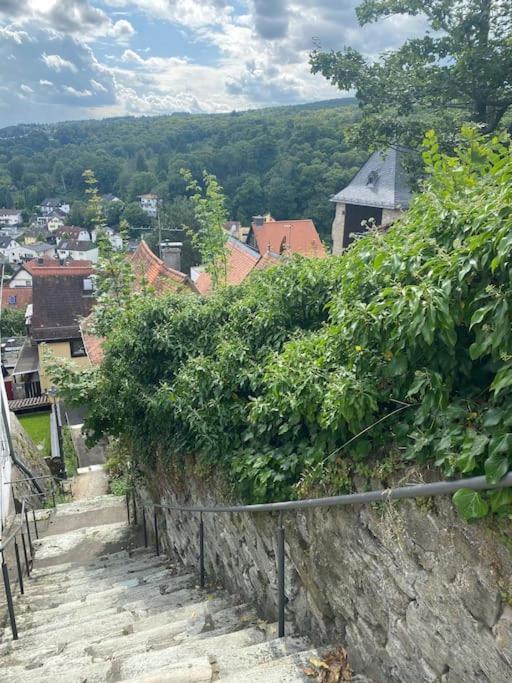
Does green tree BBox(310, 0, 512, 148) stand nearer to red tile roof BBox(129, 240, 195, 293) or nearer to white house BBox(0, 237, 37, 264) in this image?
red tile roof BBox(129, 240, 195, 293)


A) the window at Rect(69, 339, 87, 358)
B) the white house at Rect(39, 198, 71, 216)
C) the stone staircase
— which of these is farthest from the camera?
the white house at Rect(39, 198, 71, 216)

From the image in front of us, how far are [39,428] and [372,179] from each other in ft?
52.0

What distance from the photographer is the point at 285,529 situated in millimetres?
3449

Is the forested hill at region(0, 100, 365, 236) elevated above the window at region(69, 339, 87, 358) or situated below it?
above

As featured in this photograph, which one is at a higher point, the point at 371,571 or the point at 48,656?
the point at 371,571

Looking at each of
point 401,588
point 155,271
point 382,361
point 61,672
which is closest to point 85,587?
point 61,672

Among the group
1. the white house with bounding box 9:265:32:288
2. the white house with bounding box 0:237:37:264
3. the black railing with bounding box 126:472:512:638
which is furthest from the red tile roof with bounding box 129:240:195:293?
the white house with bounding box 0:237:37:264

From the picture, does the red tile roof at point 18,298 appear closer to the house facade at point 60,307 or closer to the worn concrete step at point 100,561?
the house facade at point 60,307

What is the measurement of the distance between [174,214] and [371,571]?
52334mm

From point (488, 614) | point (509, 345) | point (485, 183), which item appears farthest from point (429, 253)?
point (488, 614)

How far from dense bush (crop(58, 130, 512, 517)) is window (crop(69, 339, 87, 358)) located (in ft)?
65.9

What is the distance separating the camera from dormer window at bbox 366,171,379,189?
51.9ft

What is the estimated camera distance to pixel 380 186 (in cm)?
1552

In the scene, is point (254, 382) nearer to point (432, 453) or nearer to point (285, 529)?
point (285, 529)
